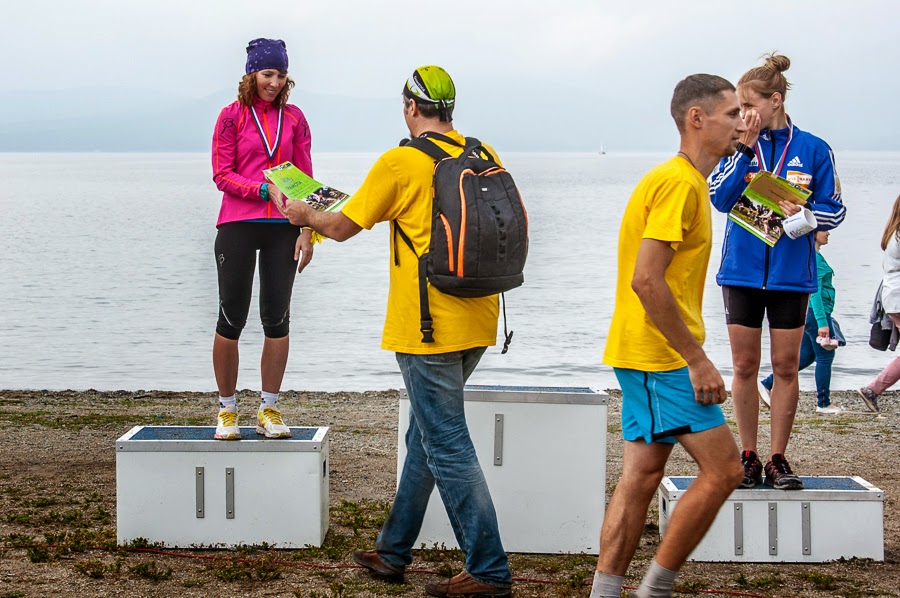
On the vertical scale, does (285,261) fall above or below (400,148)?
below

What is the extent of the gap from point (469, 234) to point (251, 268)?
5.57 feet

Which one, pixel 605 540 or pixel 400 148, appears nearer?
pixel 605 540

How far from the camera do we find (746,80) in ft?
16.9

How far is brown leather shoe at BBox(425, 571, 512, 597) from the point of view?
451 centimetres

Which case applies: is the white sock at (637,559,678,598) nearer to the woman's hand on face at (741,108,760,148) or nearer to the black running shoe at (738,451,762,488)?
the black running shoe at (738,451,762,488)

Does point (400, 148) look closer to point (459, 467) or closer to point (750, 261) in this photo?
point (459, 467)

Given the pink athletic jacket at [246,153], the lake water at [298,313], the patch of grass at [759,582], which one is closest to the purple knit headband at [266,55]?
the pink athletic jacket at [246,153]

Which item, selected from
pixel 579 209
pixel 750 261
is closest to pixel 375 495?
pixel 750 261

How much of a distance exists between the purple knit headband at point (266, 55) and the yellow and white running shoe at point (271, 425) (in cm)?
168

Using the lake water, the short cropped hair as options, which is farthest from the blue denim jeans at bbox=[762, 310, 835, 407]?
the short cropped hair

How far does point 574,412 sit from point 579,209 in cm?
5355

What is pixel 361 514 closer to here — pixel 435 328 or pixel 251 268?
pixel 251 268

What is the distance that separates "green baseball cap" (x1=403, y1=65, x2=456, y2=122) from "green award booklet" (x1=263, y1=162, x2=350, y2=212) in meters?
0.54

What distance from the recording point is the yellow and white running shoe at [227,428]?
5340 mm
